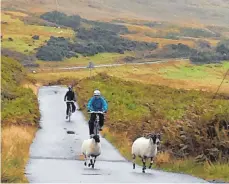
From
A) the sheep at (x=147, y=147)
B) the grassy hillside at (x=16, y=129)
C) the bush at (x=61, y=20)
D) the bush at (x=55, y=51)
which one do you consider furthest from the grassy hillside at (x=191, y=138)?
the bush at (x=61, y=20)

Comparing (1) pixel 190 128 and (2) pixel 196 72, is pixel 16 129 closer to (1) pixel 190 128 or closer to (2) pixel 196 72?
(1) pixel 190 128

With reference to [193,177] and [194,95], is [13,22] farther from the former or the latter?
[193,177]

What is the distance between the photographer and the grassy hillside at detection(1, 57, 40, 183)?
15.2 metres

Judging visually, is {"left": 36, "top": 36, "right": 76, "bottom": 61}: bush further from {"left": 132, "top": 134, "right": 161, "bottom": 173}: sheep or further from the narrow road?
{"left": 132, "top": 134, "right": 161, "bottom": 173}: sheep

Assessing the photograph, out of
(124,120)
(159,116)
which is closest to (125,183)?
(159,116)

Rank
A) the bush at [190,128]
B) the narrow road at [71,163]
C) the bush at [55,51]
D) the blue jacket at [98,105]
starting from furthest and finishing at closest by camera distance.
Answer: the bush at [55,51] < the blue jacket at [98,105] < the bush at [190,128] < the narrow road at [71,163]

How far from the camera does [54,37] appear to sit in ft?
424

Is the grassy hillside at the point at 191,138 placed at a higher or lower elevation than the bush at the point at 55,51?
lower

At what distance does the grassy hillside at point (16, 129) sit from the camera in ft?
50.0

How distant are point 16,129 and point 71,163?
6791mm

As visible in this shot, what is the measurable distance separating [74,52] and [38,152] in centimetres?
9837

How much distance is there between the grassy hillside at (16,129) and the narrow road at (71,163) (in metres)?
0.37

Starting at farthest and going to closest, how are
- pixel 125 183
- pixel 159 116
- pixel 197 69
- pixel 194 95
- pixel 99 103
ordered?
pixel 197 69
pixel 194 95
pixel 159 116
pixel 99 103
pixel 125 183

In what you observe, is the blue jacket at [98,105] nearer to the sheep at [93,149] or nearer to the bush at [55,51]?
the sheep at [93,149]
